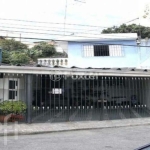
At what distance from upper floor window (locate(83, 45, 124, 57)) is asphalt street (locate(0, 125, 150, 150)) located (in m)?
11.5

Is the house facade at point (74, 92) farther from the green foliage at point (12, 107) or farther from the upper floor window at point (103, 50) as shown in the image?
the upper floor window at point (103, 50)

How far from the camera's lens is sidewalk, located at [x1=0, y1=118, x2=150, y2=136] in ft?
38.9

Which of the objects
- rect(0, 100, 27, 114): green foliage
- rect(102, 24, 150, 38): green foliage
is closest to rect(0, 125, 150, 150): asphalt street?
rect(0, 100, 27, 114): green foliage

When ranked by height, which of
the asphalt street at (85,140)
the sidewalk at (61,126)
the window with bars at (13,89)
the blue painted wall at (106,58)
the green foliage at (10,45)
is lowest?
the asphalt street at (85,140)

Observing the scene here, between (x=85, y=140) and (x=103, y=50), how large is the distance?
47.2 ft

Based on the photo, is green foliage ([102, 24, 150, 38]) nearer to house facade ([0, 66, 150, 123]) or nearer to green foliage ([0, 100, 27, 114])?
house facade ([0, 66, 150, 123])

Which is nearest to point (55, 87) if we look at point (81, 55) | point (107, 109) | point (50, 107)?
point (50, 107)

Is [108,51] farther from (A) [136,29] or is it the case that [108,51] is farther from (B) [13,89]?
(A) [136,29]

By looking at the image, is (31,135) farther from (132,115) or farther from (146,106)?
(146,106)

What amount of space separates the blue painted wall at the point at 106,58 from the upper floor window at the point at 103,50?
0.86ft

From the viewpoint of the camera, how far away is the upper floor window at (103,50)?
23.7m


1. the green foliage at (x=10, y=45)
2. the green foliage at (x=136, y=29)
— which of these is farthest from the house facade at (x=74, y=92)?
the green foliage at (x=10, y=45)

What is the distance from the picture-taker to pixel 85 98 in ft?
49.2

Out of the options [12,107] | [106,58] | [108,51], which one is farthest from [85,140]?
[108,51]
